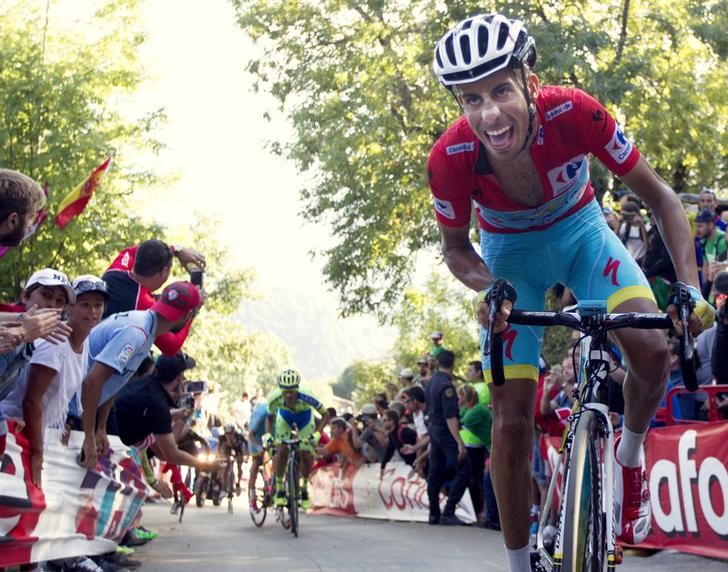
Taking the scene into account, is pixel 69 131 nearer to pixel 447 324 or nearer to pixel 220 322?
pixel 447 324

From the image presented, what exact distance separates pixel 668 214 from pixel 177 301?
15.8 feet

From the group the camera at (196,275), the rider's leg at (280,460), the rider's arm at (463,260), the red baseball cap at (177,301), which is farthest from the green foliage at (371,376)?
the rider's arm at (463,260)

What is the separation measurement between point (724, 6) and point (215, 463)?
14.8m

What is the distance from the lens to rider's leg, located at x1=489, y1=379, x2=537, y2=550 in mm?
5570

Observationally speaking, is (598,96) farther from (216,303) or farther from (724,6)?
(216,303)

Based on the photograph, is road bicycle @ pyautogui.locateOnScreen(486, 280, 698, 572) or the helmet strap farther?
the helmet strap

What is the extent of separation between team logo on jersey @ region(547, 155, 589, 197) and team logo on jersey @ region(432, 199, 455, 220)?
0.46 m

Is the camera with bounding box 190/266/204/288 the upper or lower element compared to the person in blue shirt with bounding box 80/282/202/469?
upper

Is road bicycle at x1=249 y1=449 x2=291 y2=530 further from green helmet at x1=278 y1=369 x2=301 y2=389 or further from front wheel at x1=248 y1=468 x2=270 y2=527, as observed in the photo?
green helmet at x1=278 y1=369 x2=301 y2=389

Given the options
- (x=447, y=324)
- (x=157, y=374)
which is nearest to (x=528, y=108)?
(x=157, y=374)

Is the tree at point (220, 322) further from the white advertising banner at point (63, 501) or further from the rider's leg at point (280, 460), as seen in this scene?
the white advertising banner at point (63, 501)

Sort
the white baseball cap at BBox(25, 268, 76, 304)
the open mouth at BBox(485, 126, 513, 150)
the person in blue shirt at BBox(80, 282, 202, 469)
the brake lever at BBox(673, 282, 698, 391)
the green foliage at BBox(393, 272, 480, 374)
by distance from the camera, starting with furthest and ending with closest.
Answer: the green foliage at BBox(393, 272, 480, 374)
the person in blue shirt at BBox(80, 282, 202, 469)
the white baseball cap at BBox(25, 268, 76, 304)
the open mouth at BBox(485, 126, 513, 150)
the brake lever at BBox(673, 282, 698, 391)

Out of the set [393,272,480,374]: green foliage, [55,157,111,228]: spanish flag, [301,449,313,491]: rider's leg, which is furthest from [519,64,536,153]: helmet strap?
[393,272,480,374]: green foliage

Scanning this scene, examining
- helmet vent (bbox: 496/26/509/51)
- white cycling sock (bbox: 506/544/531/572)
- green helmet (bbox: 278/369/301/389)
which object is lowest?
white cycling sock (bbox: 506/544/531/572)
